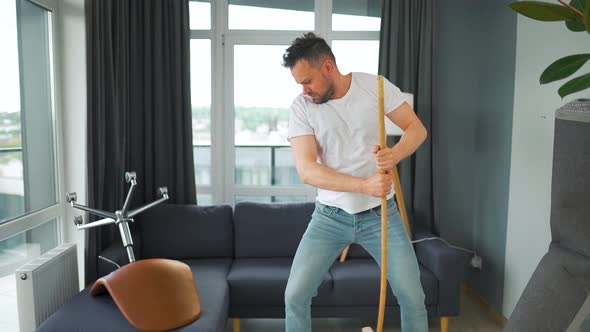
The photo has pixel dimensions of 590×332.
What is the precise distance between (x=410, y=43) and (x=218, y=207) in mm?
1904

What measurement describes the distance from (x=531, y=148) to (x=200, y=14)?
264 cm

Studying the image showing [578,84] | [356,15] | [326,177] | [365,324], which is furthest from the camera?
[356,15]

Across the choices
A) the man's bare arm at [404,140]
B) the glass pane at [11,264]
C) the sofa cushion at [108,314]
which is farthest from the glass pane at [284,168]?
the man's bare arm at [404,140]

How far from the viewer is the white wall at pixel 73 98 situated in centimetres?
313

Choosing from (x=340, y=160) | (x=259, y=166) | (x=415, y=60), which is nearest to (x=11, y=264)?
(x=259, y=166)

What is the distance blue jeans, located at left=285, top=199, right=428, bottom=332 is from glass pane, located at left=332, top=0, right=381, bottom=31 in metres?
2.22

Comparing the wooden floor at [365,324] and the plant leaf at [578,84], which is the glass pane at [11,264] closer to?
the wooden floor at [365,324]

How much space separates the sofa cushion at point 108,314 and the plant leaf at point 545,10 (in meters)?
1.86

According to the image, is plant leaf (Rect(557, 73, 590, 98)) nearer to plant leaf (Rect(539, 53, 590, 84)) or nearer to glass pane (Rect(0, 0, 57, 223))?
plant leaf (Rect(539, 53, 590, 84))

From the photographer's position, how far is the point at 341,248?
2008 millimetres

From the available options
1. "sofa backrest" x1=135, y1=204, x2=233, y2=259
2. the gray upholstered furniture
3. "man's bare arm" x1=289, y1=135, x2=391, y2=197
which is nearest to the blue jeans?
"man's bare arm" x1=289, y1=135, x2=391, y2=197

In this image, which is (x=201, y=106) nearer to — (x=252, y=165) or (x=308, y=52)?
(x=252, y=165)

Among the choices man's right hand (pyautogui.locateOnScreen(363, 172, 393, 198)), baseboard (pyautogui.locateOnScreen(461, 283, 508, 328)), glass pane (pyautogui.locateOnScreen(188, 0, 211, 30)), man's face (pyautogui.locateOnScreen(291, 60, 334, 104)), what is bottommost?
baseboard (pyautogui.locateOnScreen(461, 283, 508, 328))

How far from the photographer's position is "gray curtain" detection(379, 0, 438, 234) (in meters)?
3.59
